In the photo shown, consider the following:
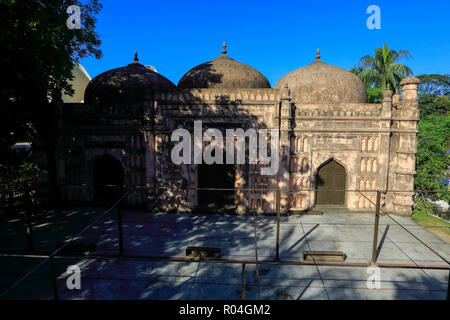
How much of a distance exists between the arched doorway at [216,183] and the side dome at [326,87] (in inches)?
228

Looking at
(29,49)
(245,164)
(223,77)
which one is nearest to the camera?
(29,49)

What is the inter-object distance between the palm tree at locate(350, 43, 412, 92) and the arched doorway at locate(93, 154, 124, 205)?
24924 millimetres

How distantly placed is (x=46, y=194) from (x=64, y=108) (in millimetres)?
4636

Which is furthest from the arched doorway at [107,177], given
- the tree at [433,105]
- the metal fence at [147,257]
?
the tree at [433,105]

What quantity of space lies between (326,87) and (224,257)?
1080 cm

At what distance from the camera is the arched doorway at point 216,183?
41.0 feet

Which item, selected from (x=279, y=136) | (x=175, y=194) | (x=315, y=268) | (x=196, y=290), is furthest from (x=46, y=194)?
(x=315, y=268)

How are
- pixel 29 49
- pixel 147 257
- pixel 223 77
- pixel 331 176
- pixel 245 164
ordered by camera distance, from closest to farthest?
pixel 147 257, pixel 29 49, pixel 245 164, pixel 331 176, pixel 223 77

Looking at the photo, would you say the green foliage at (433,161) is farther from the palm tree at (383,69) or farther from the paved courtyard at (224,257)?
the palm tree at (383,69)

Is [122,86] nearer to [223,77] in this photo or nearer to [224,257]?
[223,77]

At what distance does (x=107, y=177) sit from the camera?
A: 13.2 metres

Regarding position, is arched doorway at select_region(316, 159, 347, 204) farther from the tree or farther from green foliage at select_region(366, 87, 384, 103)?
the tree

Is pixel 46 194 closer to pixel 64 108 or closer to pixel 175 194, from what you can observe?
pixel 64 108

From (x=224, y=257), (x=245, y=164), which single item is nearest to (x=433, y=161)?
(x=245, y=164)
